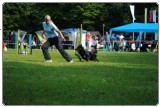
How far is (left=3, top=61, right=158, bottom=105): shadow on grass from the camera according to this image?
18.8 ft

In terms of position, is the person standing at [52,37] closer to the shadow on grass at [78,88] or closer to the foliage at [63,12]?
the foliage at [63,12]

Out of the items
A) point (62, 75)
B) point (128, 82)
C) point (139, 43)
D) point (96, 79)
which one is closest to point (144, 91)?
point (128, 82)

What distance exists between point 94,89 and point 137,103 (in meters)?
1.10

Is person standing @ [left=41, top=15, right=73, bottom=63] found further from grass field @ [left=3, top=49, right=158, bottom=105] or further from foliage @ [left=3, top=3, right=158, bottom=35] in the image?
grass field @ [left=3, top=49, right=158, bottom=105]

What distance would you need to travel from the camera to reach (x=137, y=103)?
5.64 meters

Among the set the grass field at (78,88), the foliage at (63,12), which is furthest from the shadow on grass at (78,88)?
the foliage at (63,12)

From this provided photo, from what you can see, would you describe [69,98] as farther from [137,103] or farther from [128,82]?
[128,82]

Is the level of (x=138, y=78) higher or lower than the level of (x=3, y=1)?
lower

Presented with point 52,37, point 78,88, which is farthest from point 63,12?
point 78,88

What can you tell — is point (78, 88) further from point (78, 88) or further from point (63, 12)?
point (63, 12)

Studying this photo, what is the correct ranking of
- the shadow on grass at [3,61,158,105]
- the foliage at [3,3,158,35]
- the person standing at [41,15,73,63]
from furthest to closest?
the person standing at [41,15,73,63] < the foliage at [3,3,158,35] < the shadow on grass at [3,61,158,105]

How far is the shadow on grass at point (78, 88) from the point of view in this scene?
573cm

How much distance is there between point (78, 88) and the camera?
263 inches

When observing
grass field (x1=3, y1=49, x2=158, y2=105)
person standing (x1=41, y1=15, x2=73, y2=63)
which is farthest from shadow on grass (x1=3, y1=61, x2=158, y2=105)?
person standing (x1=41, y1=15, x2=73, y2=63)
